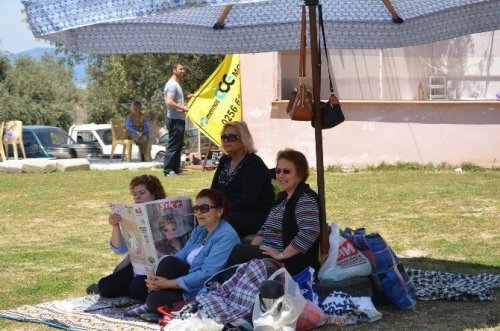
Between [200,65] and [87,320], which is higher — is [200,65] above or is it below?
above

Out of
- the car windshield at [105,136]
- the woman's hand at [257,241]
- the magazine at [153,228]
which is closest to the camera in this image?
the magazine at [153,228]

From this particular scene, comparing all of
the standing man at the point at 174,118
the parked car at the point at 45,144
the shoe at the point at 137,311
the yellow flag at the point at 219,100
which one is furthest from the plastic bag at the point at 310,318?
the parked car at the point at 45,144

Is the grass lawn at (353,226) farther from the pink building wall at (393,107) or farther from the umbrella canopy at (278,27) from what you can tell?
the umbrella canopy at (278,27)

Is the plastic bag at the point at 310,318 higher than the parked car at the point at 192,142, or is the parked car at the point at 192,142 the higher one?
the parked car at the point at 192,142

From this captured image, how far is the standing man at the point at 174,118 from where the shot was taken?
16281mm

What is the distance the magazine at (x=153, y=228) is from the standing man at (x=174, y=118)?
29.5 feet

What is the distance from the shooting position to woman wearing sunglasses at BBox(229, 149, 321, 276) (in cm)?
668

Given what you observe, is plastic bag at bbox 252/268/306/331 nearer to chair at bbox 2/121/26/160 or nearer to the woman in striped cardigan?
the woman in striped cardigan

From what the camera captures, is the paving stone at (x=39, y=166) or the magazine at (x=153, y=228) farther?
the paving stone at (x=39, y=166)

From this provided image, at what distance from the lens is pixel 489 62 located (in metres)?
15.8

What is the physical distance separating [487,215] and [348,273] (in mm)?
5028

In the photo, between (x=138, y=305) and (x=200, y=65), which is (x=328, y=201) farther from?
(x=200, y=65)

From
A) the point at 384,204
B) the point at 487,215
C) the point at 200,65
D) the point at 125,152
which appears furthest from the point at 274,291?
the point at 200,65

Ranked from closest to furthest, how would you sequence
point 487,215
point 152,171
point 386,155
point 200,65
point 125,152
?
point 487,215, point 386,155, point 152,171, point 125,152, point 200,65
